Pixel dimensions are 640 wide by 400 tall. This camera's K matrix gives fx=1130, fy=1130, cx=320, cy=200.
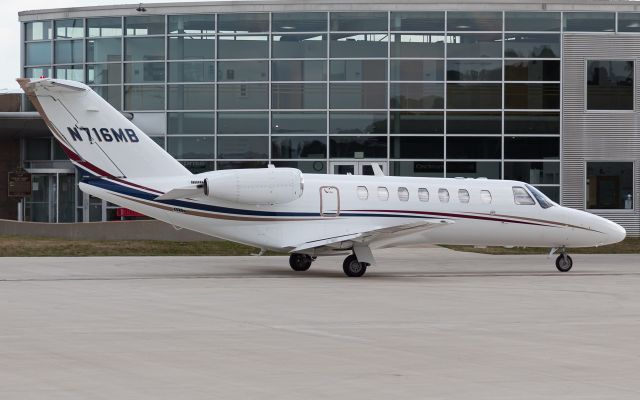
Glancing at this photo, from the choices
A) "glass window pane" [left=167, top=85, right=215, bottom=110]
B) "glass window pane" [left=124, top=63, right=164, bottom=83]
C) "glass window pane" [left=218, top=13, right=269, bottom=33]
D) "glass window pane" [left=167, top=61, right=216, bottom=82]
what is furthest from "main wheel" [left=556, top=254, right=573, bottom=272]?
"glass window pane" [left=124, top=63, right=164, bottom=83]

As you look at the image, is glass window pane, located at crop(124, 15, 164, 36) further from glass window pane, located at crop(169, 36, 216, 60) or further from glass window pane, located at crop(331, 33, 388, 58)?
glass window pane, located at crop(331, 33, 388, 58)

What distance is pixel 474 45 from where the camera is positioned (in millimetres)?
39531

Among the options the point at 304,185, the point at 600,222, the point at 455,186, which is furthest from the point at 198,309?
the point at 600,222

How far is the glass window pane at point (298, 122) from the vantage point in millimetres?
39438

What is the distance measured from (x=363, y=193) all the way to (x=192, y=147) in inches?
577

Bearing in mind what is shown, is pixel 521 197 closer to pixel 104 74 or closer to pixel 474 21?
pixel 474 21

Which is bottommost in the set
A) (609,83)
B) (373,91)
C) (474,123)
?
(474,123)

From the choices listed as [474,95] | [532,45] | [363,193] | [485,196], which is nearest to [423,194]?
[363,193]

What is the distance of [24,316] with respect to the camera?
628 inches

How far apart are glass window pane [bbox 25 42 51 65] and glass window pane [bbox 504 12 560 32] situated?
16.7m

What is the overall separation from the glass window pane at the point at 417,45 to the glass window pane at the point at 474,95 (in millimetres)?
1333

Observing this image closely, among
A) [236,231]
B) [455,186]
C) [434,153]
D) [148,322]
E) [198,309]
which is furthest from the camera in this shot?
[434,153]

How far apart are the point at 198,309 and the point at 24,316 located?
270 cm

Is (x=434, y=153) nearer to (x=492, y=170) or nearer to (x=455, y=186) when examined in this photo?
(x=492, y=170)
